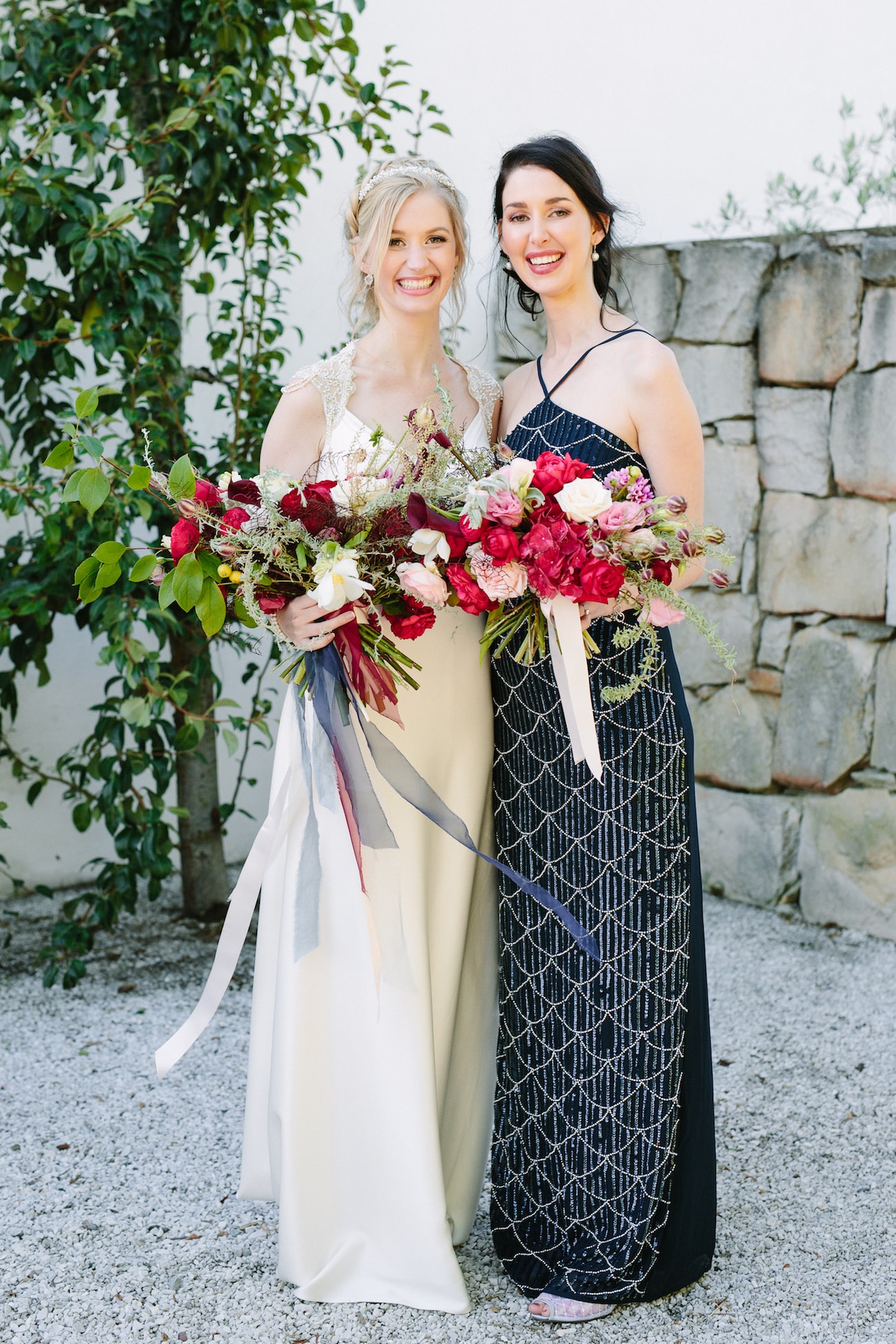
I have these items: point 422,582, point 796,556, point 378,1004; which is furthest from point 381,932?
point 796,556

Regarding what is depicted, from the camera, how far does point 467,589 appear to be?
6.31 feet

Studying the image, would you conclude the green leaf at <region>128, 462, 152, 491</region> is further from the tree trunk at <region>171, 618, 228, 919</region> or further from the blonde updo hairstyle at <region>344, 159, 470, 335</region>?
the tree trunk at <region>171, 618, 228, 919</region>

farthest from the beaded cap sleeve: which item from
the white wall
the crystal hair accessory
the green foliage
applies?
the green foliage

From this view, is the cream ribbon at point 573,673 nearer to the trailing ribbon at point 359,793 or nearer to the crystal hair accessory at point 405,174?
the trailing ribbon at point 359,793

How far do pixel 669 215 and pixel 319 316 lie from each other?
1405mm

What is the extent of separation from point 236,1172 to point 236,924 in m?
0.82

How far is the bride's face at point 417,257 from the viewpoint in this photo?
2.34m

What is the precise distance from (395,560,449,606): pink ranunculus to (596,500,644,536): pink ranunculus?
0.26m

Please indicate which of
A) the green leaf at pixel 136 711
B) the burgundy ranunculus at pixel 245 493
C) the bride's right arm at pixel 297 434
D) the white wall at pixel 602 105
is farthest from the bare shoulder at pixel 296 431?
the white wall at pixel 602 105

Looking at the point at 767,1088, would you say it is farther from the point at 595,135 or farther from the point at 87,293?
the point at 595,135

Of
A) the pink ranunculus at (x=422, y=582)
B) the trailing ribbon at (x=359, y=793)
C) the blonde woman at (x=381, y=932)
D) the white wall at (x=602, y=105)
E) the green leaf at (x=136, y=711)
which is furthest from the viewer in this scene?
the white wall at (x=602, y=105)

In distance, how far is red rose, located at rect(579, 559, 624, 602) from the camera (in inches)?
71.4

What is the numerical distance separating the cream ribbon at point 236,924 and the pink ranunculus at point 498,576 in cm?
60

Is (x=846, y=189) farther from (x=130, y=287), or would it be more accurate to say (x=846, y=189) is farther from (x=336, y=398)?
(x=336, y=398)
